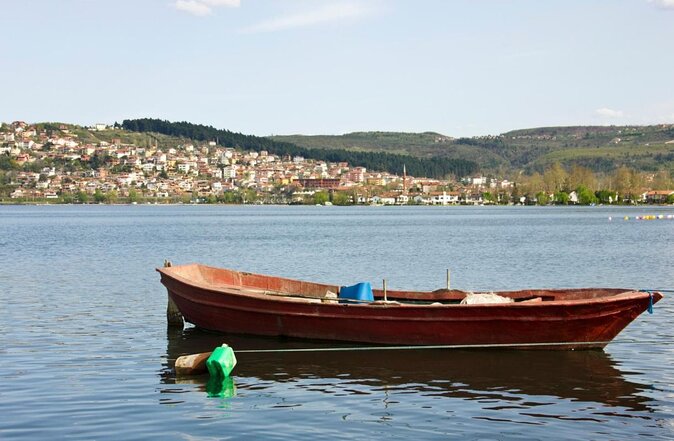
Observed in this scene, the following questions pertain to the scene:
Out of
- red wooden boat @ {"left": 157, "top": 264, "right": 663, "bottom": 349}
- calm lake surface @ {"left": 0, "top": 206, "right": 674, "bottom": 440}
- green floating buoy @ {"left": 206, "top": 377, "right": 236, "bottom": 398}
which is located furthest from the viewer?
red wooden boat @ {"left": 157, "top": 264, "right": 663, "bottom": 349}

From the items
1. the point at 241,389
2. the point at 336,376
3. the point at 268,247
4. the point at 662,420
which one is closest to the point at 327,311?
the point at 336,376

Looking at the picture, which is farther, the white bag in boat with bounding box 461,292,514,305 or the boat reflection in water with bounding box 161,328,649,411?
the white bag in boat with bounding box 461,292,514,305

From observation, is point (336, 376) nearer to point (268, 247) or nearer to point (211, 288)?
point (211, 288)

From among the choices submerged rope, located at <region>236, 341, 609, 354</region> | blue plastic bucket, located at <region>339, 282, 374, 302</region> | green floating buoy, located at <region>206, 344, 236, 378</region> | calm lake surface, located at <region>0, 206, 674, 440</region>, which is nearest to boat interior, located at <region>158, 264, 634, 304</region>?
blue plastic bucket, located at <region>339, 282, 374, 302</region>

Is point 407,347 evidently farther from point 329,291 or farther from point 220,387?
point 220,387

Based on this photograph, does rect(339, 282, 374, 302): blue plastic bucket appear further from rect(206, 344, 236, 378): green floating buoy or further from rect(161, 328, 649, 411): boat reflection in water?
rect(206, 344, 236, 378): green floating buoy

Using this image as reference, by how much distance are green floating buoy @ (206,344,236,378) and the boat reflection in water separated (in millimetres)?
263

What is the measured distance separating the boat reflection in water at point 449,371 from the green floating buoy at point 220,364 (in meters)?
0.26

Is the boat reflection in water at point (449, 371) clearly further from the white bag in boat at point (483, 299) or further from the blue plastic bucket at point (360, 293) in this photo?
the blue plastic bucket at point (360, 293)

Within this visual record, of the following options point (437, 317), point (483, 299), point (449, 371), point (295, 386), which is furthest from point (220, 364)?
point (483, 299)

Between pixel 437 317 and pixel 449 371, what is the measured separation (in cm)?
162

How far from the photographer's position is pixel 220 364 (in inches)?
719

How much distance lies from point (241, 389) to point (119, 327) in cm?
→ 871

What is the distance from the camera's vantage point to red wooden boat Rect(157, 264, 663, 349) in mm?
19750
